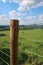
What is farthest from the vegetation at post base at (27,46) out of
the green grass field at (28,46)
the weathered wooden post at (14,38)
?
the weathered wooden post at (14,38)

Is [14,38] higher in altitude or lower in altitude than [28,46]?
higher

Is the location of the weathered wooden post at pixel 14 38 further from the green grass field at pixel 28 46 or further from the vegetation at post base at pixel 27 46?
the green grass field at pixel 28 46

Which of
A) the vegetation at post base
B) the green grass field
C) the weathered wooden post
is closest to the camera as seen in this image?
the weathered wooden post

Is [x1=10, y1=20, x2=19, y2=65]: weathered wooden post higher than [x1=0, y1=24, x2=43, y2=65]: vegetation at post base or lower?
higher

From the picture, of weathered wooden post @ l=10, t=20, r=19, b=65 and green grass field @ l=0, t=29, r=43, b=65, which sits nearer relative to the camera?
weathered wooden post @ l=10, t=20, r=19, b=65

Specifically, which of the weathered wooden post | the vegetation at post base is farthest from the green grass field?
the weathered wooden post

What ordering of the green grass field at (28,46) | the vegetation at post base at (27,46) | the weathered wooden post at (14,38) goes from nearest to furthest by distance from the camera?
the weathered wooden post at (14,38), the vegetation at post base at (27,46), the green grass field at (28,46)

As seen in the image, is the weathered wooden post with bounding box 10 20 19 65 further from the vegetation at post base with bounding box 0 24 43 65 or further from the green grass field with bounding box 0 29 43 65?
the green grass field with bounding box 0 29 43 65

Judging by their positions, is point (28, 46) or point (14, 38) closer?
point (14, 38)

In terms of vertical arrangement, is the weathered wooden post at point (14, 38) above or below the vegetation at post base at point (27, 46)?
above

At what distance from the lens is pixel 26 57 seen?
705 centimetres

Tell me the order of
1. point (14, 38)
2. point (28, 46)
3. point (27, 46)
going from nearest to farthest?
1. point (14, 38)
2. point (28, 46)
3. point (27, 46)

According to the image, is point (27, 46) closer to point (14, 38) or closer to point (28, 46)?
point (28, 46)

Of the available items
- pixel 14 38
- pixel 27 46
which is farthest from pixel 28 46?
pixel 14 38
